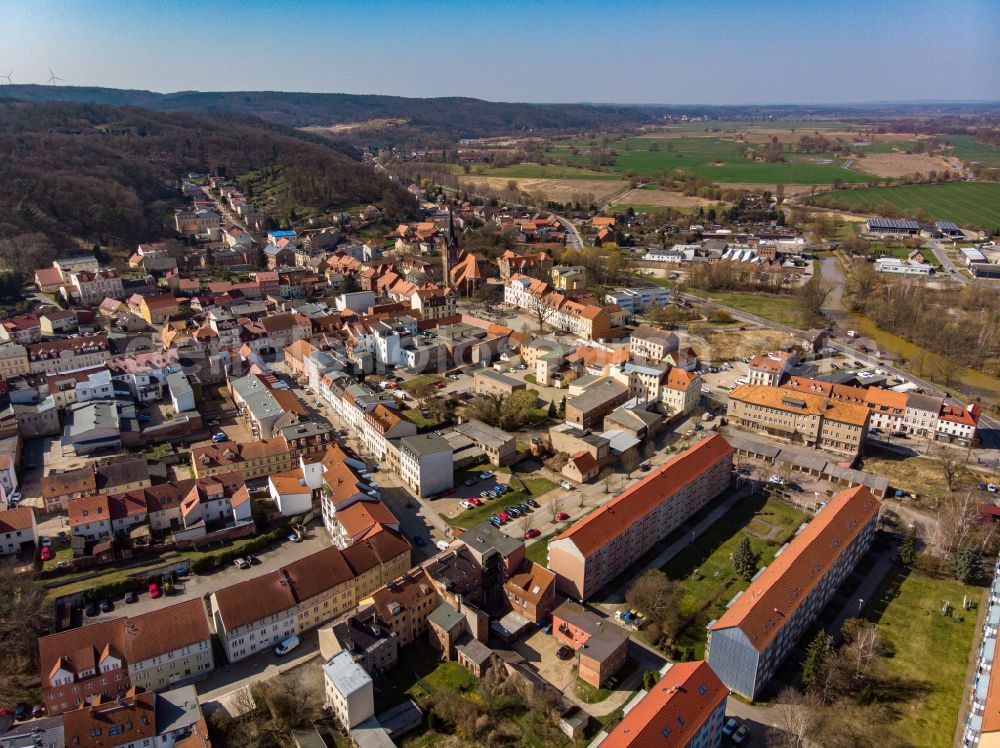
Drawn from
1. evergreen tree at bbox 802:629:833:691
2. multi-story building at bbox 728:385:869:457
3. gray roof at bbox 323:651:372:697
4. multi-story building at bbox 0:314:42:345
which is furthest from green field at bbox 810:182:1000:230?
multi-story building at bbox 0:314:42:345

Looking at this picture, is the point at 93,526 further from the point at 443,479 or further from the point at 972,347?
the point at 972,347

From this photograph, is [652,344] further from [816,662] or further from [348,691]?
[348,691]

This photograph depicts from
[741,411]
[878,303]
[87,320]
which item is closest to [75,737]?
[741,411]

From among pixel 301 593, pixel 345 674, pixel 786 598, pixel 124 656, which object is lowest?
pixel 124 656

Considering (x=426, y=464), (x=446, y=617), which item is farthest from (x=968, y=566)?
(x=426, y=464)

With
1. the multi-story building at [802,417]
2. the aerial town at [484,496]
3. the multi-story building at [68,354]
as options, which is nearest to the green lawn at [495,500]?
the aerial town at [484,496]

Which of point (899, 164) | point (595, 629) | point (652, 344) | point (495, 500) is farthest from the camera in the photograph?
point (899, 164)

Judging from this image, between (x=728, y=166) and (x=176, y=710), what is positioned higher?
(x=728, y=166)

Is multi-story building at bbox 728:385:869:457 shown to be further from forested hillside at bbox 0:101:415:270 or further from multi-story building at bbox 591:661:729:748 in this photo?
forested hillside at bbox 0:101:415:270
